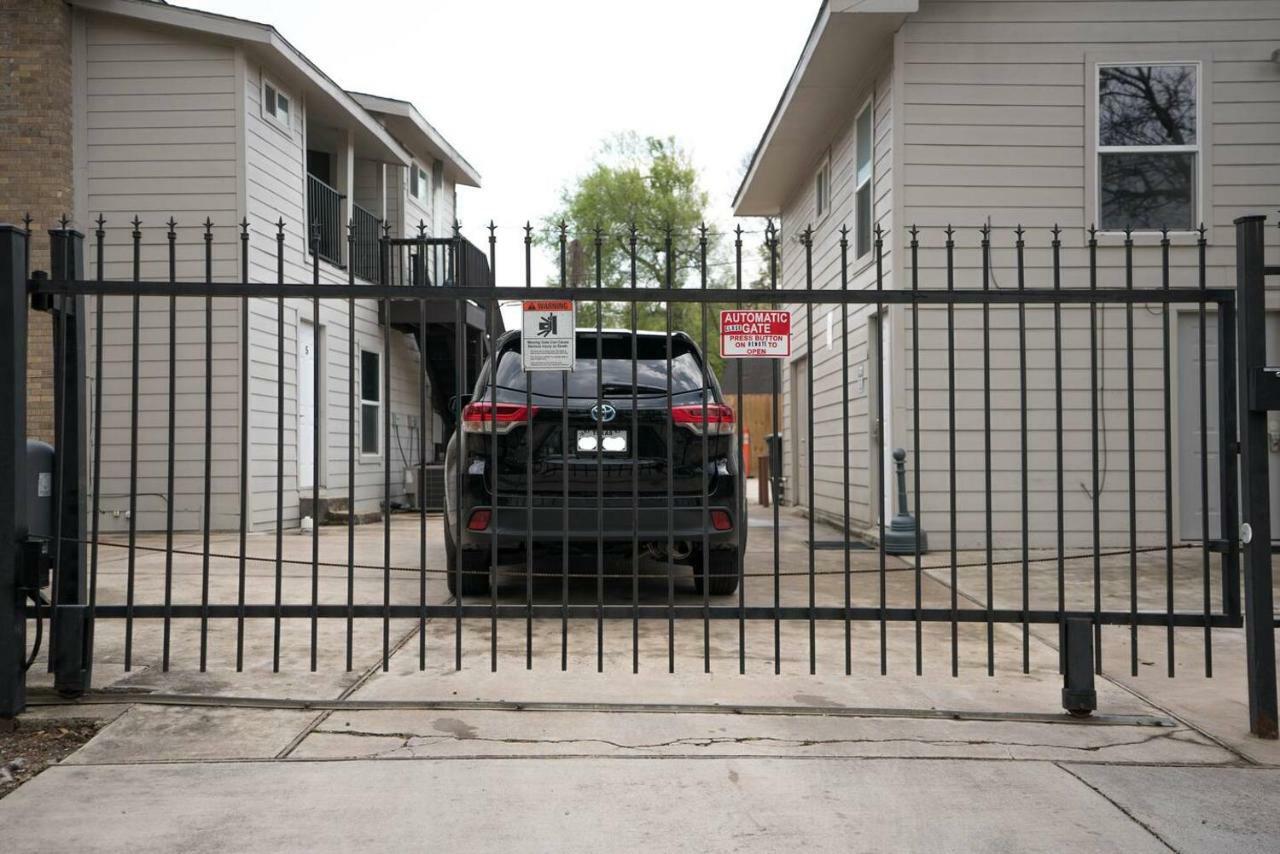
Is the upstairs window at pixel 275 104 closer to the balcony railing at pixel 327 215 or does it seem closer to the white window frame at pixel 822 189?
the balcony railing at pixel 327 215

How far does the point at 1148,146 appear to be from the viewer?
986 centimetres

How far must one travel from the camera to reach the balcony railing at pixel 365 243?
16609 millimetres

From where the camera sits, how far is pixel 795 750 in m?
3.93

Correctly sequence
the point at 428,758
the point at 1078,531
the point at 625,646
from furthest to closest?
the point at 1078,531
the point at 625,646
the point at 428,758

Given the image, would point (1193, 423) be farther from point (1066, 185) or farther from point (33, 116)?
point (33, 116)

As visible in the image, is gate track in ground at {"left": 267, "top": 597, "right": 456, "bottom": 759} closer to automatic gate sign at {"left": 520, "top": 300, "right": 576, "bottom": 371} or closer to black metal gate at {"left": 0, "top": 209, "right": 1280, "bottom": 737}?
black metal gate at {"left": 0, "top": 209, "right": 1280, "bottom": 737}

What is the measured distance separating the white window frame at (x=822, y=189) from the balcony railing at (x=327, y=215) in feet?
22.3

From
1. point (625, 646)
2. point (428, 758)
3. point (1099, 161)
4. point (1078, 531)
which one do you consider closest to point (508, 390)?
point (625, 646)

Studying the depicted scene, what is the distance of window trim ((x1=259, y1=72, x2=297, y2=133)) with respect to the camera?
1285cm

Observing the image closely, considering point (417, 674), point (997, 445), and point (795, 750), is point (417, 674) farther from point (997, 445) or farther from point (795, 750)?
A: point (997, 445)

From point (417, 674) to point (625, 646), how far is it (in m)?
1.21

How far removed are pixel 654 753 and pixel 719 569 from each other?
→ 306cm

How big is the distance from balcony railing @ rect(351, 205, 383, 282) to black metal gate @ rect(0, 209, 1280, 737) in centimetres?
47

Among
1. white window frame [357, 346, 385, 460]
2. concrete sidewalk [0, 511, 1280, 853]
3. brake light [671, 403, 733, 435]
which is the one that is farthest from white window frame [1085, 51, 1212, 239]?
white window frame [357, 346, 385, 460]
